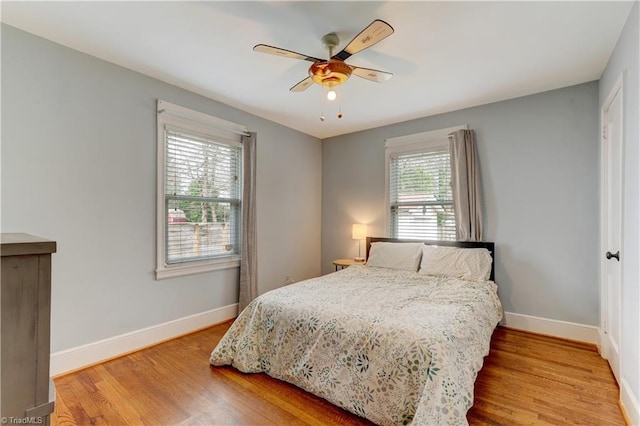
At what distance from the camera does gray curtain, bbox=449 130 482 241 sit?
3.47m

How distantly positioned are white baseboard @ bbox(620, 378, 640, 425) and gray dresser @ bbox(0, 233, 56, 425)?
2.67 metres

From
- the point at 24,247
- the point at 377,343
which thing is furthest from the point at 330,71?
the point at 24,247

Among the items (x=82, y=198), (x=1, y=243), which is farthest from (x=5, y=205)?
(x=1, y=243)

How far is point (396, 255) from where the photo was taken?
3.68 metres

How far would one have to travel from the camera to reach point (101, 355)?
2568mm

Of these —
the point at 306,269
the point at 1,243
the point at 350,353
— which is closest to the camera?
the point at 1,243

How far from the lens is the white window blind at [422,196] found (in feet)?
12.5

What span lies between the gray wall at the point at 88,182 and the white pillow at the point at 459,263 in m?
2.50

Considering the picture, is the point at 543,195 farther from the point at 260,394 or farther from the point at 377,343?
the point at 260,394

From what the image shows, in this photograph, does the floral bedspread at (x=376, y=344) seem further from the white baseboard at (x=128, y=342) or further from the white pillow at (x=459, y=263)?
the white baseboard at (x=128, y=342)

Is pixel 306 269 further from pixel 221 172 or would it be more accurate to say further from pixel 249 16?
pixel 249 16

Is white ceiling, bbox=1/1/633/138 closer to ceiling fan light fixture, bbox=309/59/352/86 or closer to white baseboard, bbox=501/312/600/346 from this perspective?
ceiling fan light fixture, bbox=309/59/352/86

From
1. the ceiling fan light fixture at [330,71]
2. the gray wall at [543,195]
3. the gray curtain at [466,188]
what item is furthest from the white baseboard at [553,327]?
the ceiling fan light fixture at [330,71]

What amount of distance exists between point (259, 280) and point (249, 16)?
2952 millimetres
